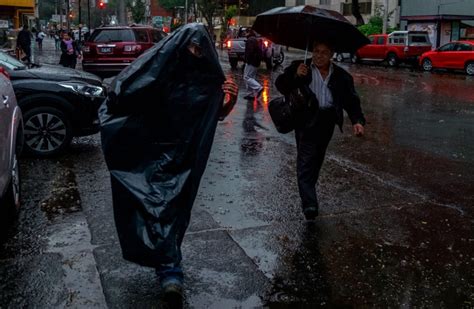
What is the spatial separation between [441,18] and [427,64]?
294 inches

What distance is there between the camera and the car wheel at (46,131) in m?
7.68

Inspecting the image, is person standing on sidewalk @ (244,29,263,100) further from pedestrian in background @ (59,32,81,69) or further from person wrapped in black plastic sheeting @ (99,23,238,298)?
person wrapped in black plastic sheeting @ (99,23,238,298)

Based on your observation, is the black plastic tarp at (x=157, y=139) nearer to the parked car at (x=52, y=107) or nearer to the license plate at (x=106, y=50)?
the parked car at (x=52, y=107)

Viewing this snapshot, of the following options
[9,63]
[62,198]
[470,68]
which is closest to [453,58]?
[470,68]

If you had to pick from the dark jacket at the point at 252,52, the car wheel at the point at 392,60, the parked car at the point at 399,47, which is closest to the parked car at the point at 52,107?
the dark jacket at the point at 252,52

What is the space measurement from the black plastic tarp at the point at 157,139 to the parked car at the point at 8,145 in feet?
4.21

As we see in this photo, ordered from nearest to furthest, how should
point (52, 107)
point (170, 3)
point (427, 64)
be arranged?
point (52, 107) → point (427, 64) → point (170, 3)

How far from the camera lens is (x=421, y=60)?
28.8 m

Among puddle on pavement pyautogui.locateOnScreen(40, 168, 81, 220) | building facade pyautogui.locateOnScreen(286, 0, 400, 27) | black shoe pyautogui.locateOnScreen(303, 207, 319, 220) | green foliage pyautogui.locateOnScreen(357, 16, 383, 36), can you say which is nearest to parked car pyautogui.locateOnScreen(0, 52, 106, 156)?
puddle on pavement pyautogui.locateOnScreen(40, 168, 81, 220)

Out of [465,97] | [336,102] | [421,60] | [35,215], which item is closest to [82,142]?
[35,215]

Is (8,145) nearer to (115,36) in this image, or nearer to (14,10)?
(115,36)

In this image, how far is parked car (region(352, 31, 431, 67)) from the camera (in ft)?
102

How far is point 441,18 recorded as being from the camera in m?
34.3

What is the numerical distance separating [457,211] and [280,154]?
3037 mm
